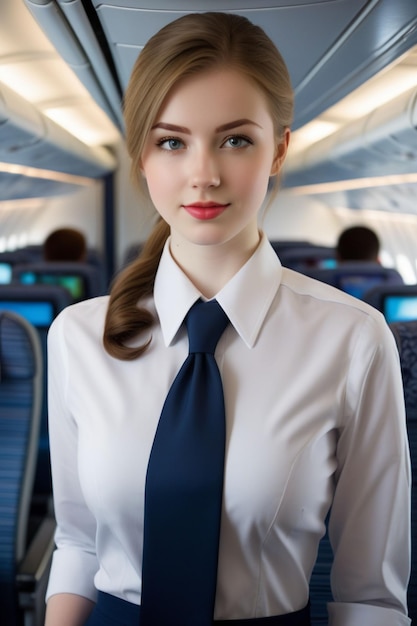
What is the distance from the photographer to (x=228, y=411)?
122 centimetres

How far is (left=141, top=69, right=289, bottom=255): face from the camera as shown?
1.13m

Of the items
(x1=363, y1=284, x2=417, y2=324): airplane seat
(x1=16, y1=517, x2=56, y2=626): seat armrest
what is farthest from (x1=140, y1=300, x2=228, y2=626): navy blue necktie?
(x1=363, y1=284, x2=417, y2=324): airplane seat

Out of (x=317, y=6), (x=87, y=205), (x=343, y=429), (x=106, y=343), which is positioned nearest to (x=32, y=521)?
(x=106, y=343)

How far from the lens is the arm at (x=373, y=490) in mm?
1195

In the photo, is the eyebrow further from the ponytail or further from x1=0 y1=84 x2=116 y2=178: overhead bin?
x1=0 y1=84 x2=116 y2=178: overhead bin

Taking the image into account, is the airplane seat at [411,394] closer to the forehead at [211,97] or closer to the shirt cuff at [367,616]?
the shirt cuff at [367,616]

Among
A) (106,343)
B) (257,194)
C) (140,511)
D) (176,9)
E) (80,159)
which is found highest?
(80,159)

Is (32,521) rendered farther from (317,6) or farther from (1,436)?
(317,6)

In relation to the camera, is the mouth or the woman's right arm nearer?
the mouth

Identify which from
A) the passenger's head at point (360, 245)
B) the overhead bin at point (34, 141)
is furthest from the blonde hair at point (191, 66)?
the passenger's head at point (360, 245)

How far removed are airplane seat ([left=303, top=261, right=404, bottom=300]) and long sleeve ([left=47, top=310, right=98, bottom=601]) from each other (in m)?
2.96

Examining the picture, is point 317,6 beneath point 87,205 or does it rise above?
beneath

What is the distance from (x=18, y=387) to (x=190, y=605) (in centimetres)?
99

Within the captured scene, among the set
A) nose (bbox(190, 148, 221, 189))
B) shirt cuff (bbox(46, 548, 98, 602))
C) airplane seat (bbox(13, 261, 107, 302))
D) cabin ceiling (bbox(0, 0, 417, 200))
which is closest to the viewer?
nose (bbox(190, 148, 221, 189))
